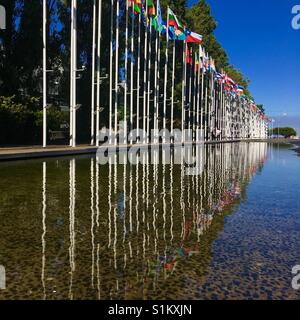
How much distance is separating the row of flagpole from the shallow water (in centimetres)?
2009

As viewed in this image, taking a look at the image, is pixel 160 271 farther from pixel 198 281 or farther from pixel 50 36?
pixel 50 36

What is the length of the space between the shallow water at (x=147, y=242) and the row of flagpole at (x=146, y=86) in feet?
65.9

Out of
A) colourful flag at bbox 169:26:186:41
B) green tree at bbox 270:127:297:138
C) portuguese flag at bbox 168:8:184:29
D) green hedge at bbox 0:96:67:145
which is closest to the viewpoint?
green hedge at bbox 0:96:67:145

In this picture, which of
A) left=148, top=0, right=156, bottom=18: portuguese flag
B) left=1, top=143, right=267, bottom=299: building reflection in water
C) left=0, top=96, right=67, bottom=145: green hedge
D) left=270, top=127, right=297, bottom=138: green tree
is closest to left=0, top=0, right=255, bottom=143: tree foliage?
left=0, top=96, right=67, bottom=145: green hedge

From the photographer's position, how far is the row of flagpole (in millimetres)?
33156

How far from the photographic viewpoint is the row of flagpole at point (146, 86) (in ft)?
109

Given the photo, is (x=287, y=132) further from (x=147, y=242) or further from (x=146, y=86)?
(x=147, y=242)

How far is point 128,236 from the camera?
6.29 metres

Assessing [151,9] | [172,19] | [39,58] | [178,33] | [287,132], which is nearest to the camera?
[39,58]

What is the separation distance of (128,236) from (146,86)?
45047 mm

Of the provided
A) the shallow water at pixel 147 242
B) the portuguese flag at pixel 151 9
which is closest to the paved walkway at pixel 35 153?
the shallow water at pixel 147 242

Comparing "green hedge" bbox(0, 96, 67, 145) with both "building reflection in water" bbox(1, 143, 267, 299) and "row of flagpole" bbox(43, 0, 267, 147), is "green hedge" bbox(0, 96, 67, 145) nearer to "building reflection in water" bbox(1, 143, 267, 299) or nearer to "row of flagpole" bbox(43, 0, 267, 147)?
"row of flagpole" bbox(43, 0, 267, 147)

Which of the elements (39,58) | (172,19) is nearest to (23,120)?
(39,58)

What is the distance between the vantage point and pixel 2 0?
32719 millimetres
